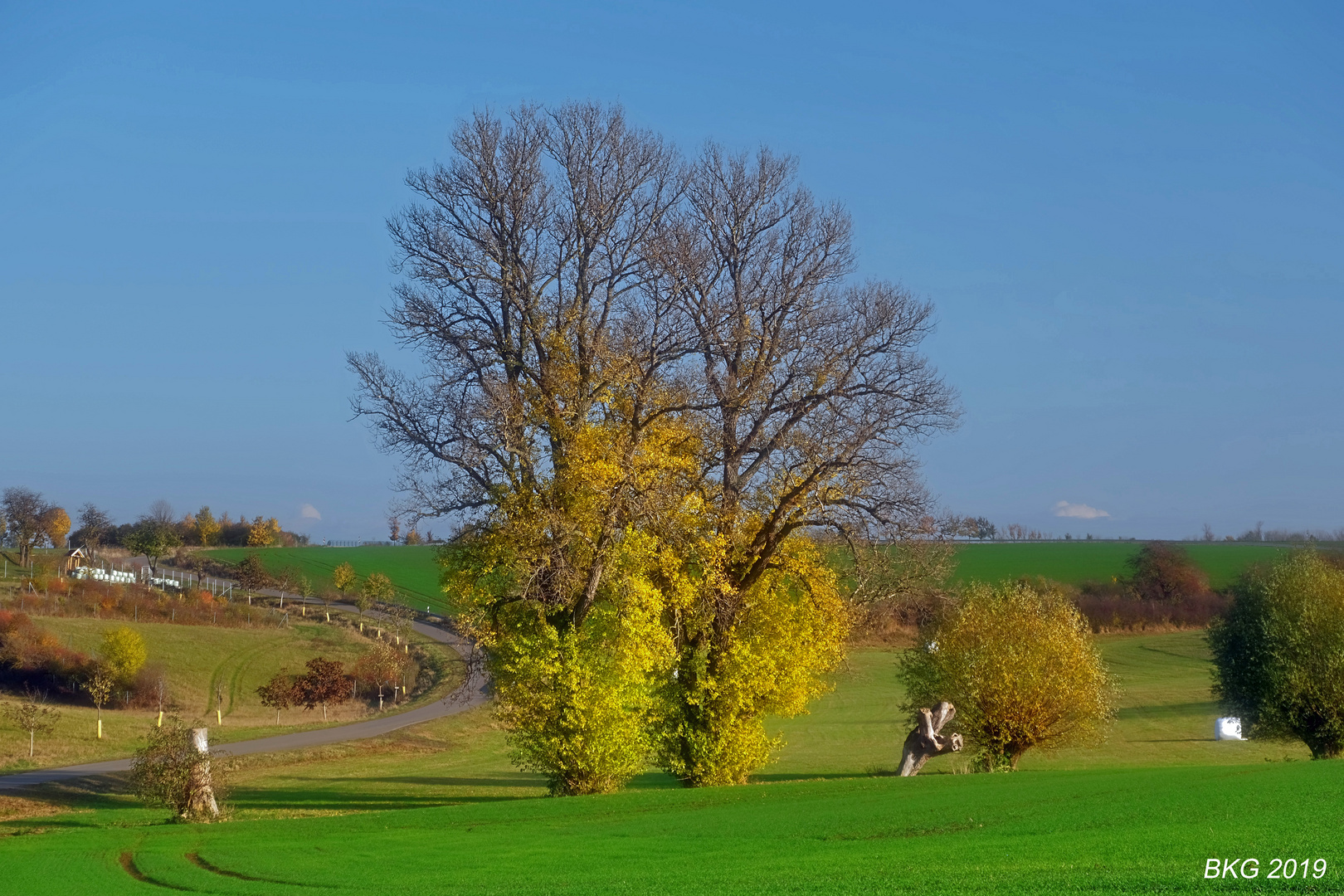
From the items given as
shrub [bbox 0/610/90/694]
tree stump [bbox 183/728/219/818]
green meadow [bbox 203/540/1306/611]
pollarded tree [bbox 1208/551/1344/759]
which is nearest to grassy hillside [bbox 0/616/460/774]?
shrub [bbox 0/610/90/694]

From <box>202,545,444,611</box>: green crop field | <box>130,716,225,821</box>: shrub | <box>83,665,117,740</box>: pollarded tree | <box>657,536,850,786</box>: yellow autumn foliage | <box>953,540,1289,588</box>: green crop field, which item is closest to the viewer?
<box>130,716,225,821</box>: shrub

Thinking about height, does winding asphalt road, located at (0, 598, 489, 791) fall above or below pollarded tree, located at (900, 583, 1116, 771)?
below

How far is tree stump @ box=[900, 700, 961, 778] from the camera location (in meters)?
34.7

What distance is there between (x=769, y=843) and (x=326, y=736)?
126 ft

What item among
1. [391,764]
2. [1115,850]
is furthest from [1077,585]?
[1115,850]

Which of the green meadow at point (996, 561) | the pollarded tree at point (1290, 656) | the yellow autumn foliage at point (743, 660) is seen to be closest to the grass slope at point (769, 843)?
the yellow autumn foliage at point (743, 660)

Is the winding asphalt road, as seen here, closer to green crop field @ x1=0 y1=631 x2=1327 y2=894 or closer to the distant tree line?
green crop field @ x1=0 y1=631 x2=1327 y2=894

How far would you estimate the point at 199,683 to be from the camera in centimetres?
6438

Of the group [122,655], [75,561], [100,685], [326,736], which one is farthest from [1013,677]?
[75,561]

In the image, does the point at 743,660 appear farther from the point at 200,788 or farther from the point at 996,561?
the point at 996,561

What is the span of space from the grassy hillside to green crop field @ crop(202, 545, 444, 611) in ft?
89.7

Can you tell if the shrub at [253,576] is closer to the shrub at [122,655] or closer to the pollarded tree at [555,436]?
the shrub at [122,655]

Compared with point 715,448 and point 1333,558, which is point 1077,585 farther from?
point 715,448

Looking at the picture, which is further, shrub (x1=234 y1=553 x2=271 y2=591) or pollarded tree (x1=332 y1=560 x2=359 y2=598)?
pollarded tree (x1=332 y1=560 x2=359 y2=598)
